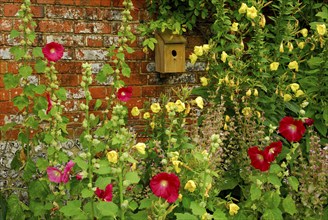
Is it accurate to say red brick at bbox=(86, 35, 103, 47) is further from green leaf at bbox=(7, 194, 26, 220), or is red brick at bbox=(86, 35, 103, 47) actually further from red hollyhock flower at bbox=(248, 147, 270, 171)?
red hollyhock flower at bbox=(248, 147, 270, 171)

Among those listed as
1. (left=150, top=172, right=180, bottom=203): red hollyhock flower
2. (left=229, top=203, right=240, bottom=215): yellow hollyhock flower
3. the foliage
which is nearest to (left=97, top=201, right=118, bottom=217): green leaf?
the foliage

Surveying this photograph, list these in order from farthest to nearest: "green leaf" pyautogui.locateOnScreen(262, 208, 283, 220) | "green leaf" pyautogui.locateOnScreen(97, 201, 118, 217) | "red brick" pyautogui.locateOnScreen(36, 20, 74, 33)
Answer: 1. "red brick" pyautogui.locateOnScreen(36, 20, 74, 33)
2. "green leaf" pyautogui.locateOnScreen(262, 208, 283, 220)
3. "green leaf" pyautogui.locateOnScreen(97, 201, 118, 217)

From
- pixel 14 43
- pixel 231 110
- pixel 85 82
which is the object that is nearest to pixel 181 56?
pixel 231 110

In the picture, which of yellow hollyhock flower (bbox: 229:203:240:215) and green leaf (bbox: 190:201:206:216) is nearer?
green leaf (bbox: 190:201:206:216)

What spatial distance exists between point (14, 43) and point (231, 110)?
132cm

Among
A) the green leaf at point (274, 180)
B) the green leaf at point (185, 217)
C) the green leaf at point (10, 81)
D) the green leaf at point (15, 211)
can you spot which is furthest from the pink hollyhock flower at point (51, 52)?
the green leaf at point (274, 180)

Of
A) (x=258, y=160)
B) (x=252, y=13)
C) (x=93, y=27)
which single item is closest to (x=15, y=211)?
(x=258, y=160)

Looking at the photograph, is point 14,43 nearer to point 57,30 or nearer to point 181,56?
point 57,30

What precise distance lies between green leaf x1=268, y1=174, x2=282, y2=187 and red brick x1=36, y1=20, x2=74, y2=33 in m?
1.67

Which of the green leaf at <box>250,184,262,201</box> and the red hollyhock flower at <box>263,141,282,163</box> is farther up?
the red hollyhock flower at <box>263,141,282,163</box>

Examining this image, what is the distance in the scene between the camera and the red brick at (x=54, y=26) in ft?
11.1

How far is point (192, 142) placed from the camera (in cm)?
283

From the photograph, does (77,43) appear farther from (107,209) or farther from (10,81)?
(107,209)

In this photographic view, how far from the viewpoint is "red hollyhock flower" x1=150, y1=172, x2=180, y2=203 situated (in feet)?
6.15
